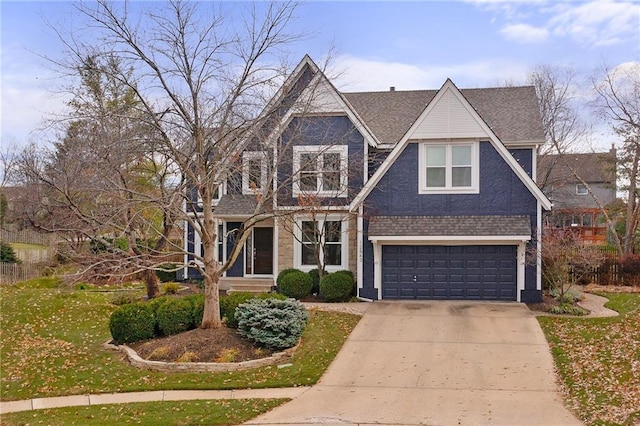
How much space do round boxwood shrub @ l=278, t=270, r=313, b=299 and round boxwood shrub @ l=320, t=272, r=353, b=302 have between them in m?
0.54

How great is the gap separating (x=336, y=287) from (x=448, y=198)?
4.84 metres

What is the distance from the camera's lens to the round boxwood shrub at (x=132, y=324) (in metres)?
14.3

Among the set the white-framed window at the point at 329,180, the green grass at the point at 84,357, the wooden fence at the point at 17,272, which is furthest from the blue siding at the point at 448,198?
the wooden fence at the point at 17,272

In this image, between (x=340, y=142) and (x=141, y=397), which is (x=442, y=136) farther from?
(x=141, y=397)

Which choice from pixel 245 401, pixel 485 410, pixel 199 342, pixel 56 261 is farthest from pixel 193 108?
pixel 56 261

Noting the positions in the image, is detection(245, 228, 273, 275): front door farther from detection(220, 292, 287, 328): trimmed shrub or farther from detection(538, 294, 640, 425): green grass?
detection(538, 294, 640, 425): green grass

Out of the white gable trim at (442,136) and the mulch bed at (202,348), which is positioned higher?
the white gable trim at (442,136)

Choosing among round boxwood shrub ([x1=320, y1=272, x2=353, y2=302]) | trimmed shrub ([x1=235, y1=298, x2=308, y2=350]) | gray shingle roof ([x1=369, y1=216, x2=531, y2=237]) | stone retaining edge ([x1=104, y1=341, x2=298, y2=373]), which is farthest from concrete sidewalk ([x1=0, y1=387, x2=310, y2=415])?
gray shingle roof ([x1=369, y1=216, x2=531, y2=237])

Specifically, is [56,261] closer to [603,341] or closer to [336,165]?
[336,165]

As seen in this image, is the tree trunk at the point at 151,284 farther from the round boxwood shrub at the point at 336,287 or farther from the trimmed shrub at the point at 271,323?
the trimmed shrub at the point at 271,323

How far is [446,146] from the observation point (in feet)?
63.9

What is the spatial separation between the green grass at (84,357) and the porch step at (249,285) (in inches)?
175

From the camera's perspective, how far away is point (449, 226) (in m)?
19.0

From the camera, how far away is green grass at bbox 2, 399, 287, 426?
30.8 feet
